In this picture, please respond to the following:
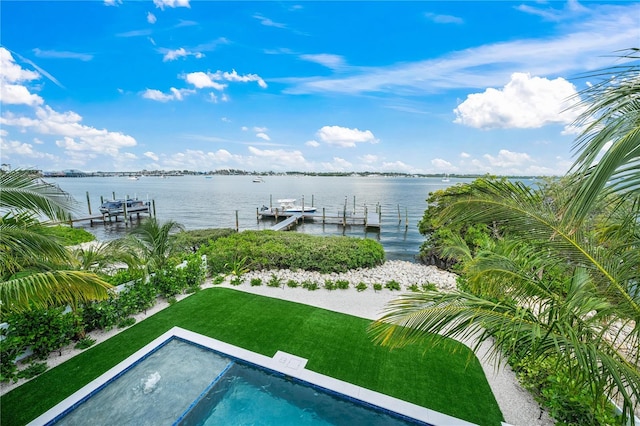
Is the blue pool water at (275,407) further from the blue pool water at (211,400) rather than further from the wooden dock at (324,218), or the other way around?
the wooden dock at (324,218)

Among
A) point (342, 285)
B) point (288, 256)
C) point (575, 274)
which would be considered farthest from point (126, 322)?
point (575, 274)

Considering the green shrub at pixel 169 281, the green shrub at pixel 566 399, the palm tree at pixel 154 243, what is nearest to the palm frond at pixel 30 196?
the palm tree at pixel 154 243

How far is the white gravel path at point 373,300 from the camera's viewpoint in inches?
154

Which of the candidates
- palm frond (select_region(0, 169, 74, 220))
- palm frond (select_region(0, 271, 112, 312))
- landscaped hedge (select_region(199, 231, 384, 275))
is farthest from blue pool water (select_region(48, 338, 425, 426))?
landscaped hedge (select_region(199, 231, 384, 275))

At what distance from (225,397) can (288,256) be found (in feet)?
17.9

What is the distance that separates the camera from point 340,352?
509 cm

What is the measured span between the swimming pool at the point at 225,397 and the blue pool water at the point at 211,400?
1 centimetres

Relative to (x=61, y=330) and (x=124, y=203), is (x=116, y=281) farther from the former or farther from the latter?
(x=124, y=203)

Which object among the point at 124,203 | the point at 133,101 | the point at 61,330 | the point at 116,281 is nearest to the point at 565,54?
the point at 61,330

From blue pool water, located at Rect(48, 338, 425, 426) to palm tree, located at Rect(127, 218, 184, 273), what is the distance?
2.81m

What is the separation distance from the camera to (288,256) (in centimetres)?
943

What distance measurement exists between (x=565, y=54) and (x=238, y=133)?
4182 centimetres

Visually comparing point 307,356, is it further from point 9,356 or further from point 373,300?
point 9,356

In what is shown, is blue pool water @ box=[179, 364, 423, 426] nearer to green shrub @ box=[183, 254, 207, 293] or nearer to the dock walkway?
green shrub @ box=[183, 254, 207, 293]
